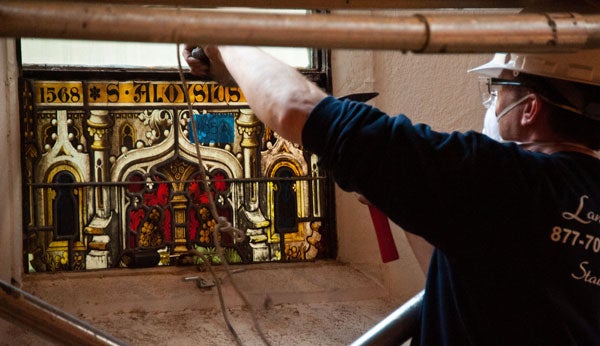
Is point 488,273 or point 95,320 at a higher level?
point 488,273

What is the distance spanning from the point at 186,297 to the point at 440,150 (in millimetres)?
1231

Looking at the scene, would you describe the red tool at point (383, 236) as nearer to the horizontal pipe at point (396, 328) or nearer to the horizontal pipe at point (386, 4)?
the horizontal pipe at point (396, 328)

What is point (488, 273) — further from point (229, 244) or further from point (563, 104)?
point (229, 244)

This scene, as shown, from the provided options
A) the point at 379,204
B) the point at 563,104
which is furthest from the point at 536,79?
the point at 379,204

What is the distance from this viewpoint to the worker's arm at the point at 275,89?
0.84 meters

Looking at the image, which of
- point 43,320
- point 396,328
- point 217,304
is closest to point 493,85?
point 396,328

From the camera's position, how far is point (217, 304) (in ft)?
6.24

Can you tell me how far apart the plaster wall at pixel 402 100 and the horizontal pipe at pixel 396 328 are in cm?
76

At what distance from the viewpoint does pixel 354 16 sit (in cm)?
63

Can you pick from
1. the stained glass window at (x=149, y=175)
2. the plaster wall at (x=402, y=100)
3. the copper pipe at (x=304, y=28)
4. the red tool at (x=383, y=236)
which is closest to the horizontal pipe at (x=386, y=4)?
the copper pipe at (x=304, y=28)

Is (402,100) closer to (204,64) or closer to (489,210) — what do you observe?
(204,64)

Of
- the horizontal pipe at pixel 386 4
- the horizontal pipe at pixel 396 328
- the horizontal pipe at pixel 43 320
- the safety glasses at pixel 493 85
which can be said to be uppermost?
the horizontal pipe at pixel 386 4

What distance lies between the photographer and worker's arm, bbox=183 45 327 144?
845 mm

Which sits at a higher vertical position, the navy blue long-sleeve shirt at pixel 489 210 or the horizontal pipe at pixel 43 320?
the navy blue long-sleeve shirt at pixel 489 210
